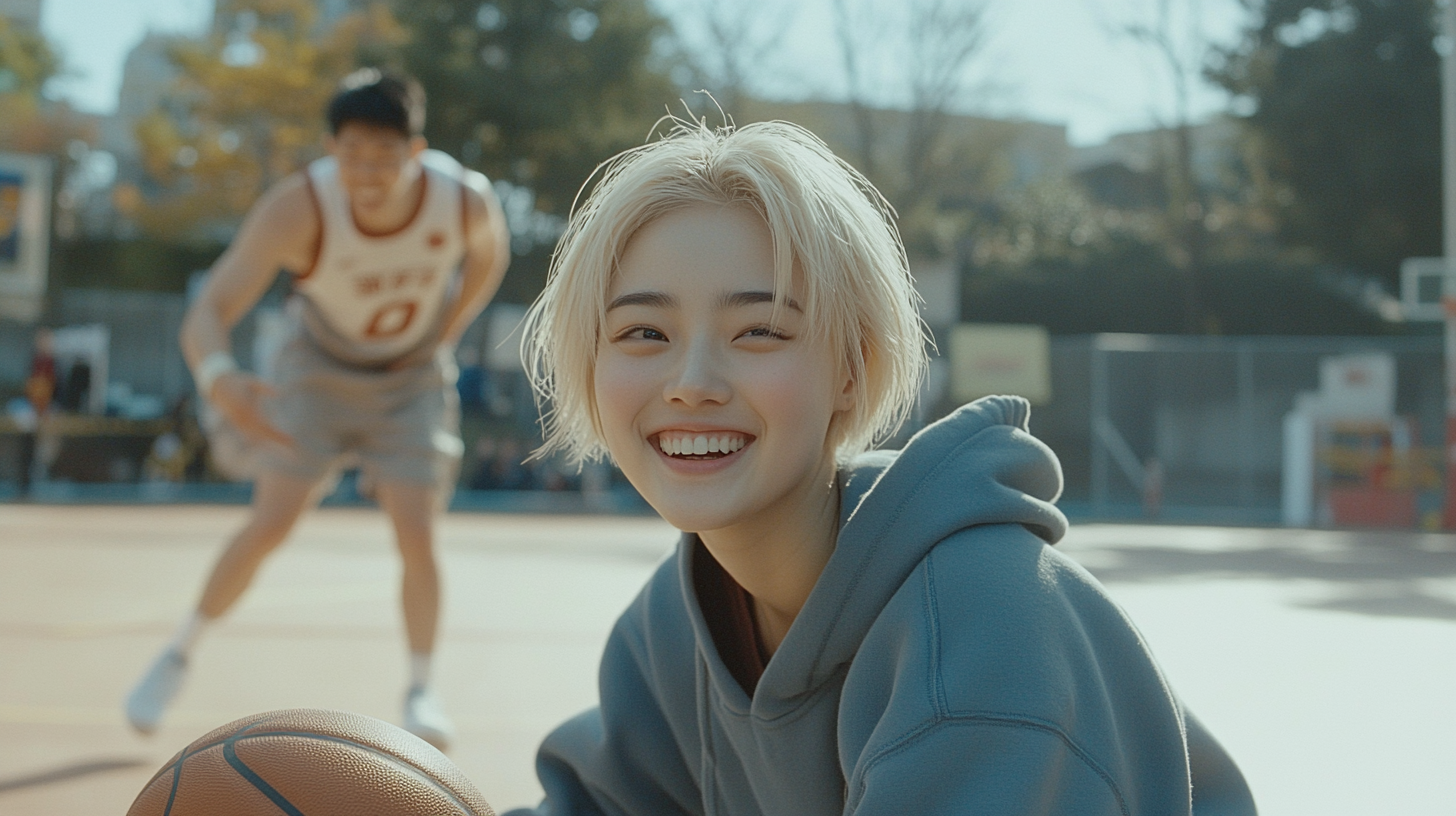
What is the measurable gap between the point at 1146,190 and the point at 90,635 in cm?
2780

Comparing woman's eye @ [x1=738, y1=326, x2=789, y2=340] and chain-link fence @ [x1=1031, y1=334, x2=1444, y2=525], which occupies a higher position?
woman's eye @ [x1=738, y1=326, x2=789, y2=340]

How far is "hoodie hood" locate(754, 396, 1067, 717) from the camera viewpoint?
160 centimetres

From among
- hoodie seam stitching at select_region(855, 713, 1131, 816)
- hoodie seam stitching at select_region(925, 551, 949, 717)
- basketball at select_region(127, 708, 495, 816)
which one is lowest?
basketball at select_region(127, 708, 495, 816)

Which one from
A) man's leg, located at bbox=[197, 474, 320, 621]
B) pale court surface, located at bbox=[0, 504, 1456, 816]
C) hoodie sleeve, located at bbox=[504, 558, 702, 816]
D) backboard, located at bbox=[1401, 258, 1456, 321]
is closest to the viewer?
hoodie sleeve, located at bbox=[504, 558, 702, 816]

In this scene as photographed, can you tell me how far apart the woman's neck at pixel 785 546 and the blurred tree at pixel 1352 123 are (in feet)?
85.1

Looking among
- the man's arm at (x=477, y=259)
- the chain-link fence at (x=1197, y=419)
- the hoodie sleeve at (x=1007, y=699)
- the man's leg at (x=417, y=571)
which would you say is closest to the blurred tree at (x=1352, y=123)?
the chain-link fence at (x=1197, y=419)

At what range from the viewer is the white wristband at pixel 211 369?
12.5ft

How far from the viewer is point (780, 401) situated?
1.66 meters

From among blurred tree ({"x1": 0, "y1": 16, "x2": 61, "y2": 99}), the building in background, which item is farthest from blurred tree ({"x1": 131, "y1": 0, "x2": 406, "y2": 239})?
the building in background

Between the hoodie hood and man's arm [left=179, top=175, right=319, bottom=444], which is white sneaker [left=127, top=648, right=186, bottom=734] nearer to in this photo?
man's arm [left=179, top=175, right=319, bottom=444]

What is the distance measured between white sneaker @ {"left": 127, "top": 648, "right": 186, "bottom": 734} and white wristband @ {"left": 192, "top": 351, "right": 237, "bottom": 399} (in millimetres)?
778

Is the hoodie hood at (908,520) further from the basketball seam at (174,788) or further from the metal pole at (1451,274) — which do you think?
the metal pole at (1451,274)

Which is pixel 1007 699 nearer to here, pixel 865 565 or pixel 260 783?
pixel 865 565

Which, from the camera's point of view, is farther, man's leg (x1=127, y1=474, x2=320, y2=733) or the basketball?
→ man's leg (x1=127, y1=474, x2=320, y2=733)
